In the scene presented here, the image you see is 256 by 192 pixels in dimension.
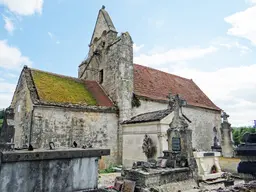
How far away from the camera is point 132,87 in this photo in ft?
53.6

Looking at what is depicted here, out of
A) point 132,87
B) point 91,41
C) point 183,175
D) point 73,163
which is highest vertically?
point 91,41

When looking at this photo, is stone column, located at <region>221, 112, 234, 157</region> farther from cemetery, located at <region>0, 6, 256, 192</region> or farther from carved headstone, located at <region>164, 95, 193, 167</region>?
carved headstone, located at <region>164, 95, 193, 167</region>

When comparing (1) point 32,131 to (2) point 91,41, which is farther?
(2) point 91,41

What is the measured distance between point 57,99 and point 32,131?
259 cm

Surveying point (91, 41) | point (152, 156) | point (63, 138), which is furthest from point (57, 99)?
point (91, 41)

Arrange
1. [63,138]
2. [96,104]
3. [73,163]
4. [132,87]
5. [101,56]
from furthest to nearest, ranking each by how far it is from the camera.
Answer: [101,56], [132,87], [96,104], [63,138], [73,163]

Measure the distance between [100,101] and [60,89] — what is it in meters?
3.05

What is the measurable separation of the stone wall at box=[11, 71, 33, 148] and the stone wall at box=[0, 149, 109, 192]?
10.4 m

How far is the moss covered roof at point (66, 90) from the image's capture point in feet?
44.2

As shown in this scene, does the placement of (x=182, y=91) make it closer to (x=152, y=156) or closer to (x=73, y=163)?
(x=152, y=156)

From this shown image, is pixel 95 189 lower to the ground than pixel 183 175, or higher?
higher

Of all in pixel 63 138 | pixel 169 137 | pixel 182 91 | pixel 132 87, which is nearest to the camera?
pixel 169 137

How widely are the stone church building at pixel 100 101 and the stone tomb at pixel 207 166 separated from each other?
5859 mm

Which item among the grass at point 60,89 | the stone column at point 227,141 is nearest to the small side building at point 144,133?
the grass at point 60,89
